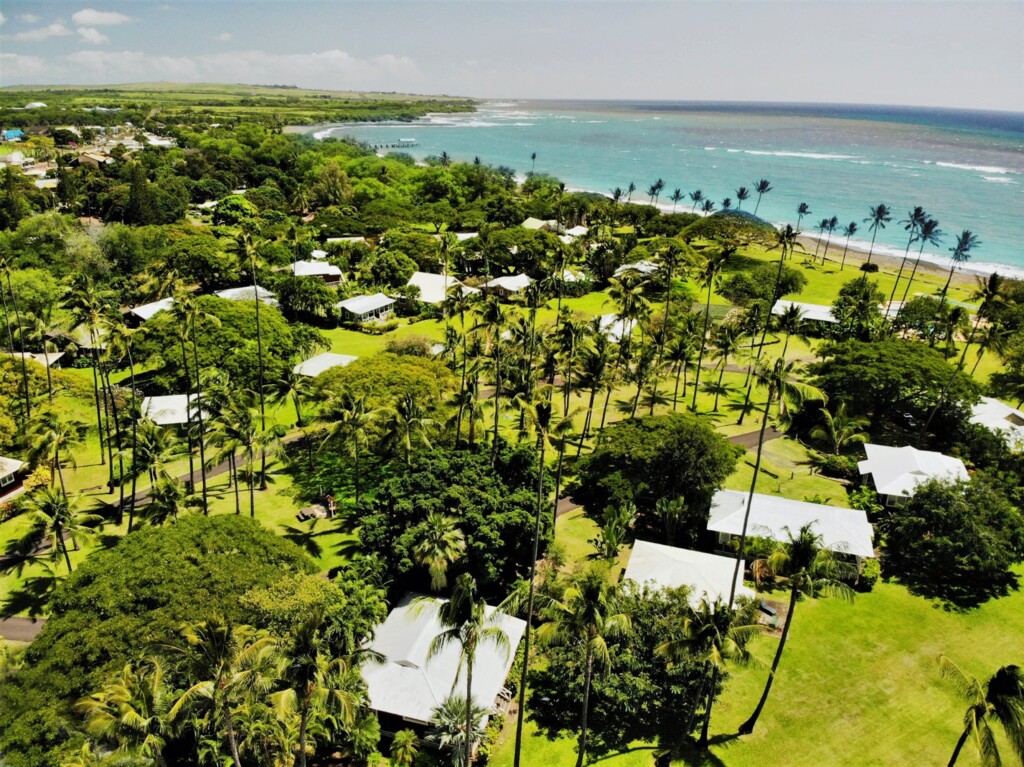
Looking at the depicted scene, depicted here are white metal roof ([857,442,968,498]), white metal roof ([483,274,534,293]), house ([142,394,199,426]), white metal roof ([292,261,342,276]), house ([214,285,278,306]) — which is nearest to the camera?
white metal roof ([857,442,968,498])

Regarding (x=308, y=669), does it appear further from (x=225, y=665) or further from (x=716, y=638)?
(x=716, y=638)

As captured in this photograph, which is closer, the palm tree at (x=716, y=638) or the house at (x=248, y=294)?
the palm tree at (x=716, y=638)

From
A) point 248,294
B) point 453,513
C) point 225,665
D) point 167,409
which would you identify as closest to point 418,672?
point 453,513

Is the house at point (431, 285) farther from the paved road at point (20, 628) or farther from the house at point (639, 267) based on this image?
the paved road at point (20, 628)

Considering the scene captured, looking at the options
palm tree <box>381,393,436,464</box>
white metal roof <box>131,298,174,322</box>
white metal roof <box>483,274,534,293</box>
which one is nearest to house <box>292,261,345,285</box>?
white metal roof <box>131,298,174,322</box>

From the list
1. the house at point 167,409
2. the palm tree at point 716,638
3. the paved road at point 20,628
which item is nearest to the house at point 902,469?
the palm tree at point 716,638

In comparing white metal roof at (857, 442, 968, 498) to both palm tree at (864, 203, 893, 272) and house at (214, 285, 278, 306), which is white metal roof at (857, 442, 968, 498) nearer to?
palm tree at (864, 203, 893, 272)
